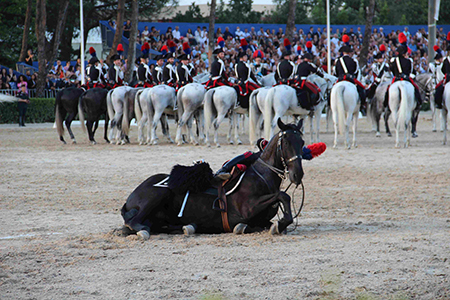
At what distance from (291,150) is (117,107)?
13.3 m

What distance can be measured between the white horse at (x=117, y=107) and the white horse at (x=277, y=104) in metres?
4.88

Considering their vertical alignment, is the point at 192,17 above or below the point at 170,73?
above

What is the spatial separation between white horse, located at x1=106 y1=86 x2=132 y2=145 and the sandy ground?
7178 mm

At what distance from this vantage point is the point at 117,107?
18953 millimetres

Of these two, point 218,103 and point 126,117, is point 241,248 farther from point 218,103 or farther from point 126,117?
point 126,117

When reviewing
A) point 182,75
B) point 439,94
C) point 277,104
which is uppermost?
point 182,75

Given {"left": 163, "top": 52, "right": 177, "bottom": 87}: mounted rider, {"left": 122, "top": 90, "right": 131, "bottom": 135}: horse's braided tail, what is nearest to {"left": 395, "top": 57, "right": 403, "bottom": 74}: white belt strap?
{"left": 163, "top": 52, "right": 177, "bottom": 87}: mounted rider

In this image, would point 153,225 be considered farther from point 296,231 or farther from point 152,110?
point 152,110

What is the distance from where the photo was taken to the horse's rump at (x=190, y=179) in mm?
6402

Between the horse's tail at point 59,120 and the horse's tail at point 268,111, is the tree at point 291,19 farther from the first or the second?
the horse's tail at point 268,111

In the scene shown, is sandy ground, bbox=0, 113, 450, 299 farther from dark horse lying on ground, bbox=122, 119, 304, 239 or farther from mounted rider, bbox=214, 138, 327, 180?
mounted rider, bbox=214, 138, 327, 180

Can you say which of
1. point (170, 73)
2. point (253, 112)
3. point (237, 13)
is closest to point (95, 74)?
point (170, 73)

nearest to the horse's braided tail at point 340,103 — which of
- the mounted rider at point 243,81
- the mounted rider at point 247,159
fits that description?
the mounted rider at point 243,81

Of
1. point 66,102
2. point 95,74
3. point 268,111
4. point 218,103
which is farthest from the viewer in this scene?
point 95,74
